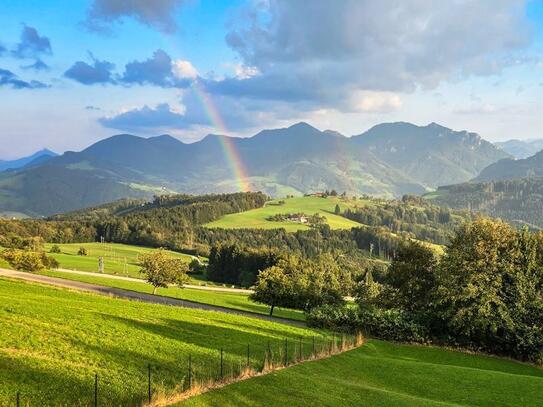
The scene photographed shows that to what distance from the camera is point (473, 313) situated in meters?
49.6

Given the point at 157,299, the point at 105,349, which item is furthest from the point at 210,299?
the point at 105,349

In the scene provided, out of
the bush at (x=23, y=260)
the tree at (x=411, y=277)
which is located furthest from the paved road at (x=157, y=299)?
the bush at (x=23, y=260)

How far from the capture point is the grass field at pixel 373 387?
72.6ft

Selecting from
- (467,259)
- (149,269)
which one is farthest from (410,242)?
(149,269)

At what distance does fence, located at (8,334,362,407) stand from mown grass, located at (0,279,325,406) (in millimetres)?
41

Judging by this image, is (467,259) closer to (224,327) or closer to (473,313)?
(473,313)

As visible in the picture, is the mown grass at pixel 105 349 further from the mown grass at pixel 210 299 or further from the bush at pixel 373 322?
the mown grass at pixel 210 299

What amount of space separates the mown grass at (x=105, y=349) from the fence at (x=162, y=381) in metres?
0.04

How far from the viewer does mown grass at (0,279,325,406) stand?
62.3ft

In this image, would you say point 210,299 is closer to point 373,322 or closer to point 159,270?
point 159,270

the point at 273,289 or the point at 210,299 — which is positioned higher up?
the point at 273,289

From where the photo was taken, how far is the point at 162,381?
67.0 ft

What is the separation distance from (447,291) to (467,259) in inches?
175

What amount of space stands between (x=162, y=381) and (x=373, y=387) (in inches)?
522
